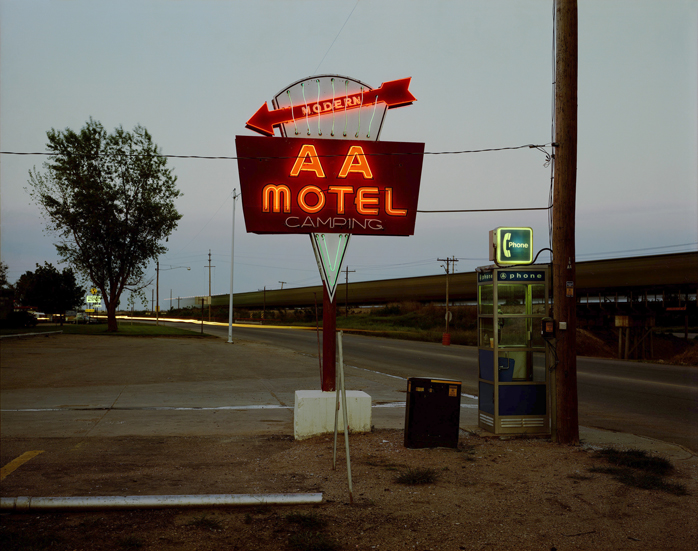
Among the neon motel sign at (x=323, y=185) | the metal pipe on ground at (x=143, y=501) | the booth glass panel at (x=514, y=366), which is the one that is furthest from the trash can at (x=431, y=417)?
the neon motel sign at (x=323, y=185)

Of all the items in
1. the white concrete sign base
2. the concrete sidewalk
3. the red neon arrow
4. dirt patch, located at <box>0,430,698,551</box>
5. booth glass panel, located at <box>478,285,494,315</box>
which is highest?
the red neon arrow

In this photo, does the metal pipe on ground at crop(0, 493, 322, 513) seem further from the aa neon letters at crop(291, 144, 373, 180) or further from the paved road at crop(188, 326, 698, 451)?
the paved road at crop(188, 326, 698, 451)

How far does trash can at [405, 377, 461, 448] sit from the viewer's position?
8.02 m

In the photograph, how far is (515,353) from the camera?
30.0 feet

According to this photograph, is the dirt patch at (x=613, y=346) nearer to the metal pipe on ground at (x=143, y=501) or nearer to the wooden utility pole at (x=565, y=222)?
the wooden utility pole at (x=565, y=222)

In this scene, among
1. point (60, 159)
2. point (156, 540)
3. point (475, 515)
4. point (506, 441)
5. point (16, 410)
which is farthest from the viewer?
point (60, 159)

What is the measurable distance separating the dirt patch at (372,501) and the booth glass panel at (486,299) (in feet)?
6.76

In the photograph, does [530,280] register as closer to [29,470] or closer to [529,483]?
[529,483]

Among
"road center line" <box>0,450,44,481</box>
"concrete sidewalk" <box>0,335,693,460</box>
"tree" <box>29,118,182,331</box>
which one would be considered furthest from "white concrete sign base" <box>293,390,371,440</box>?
"tree" <box>29,118,182,331</box>

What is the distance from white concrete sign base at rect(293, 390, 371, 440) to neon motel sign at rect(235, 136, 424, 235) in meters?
2.77

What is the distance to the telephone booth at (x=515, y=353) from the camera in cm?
882

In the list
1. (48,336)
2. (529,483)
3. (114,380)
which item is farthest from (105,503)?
(48,336)

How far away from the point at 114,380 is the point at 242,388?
4.28 m

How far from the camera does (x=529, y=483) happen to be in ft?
21.1
